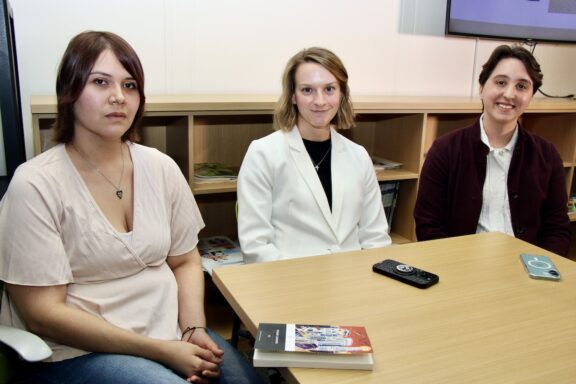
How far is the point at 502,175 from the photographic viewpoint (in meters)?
2.01

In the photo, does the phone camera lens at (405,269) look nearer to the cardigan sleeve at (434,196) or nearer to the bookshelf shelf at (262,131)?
the cardigan sleeve at (434,196)

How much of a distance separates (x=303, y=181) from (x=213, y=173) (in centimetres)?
56

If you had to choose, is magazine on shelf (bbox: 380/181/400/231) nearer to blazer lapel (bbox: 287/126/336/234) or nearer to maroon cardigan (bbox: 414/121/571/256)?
maroon cardigan (bbox: 414/121/571/256)

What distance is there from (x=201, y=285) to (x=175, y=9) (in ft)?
4.58

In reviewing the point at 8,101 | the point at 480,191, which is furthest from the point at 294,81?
the point at 8,101

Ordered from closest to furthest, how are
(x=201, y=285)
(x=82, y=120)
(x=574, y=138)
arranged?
(x=82, y=120) → (x=201, y=285) → (x=574, y=138)

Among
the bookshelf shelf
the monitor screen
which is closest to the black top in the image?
the bookshelf shelf

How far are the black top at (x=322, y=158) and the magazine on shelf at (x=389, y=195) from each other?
2.61 ft

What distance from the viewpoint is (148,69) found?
91.7 inches

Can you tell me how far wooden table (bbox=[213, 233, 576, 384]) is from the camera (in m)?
0.93

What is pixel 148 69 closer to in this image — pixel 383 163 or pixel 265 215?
pixel 265 215

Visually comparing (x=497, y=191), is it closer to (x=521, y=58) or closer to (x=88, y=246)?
(x=521, y=58)

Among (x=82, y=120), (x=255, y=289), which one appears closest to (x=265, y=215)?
(x=255, y=289)

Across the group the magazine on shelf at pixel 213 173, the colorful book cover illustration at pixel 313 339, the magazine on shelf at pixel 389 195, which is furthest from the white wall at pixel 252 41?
the colorful book cover illustration at pixel 313 339
